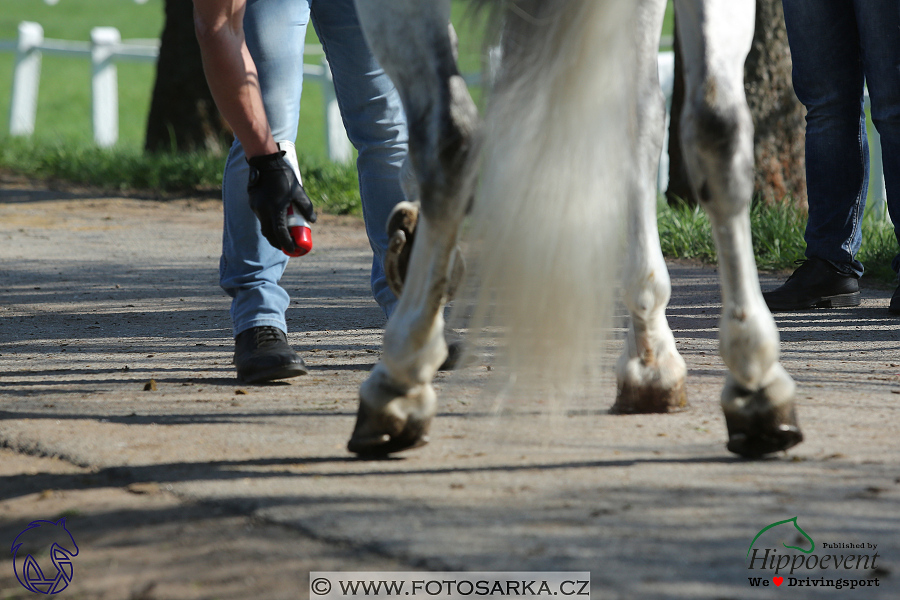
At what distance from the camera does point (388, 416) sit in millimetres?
2180

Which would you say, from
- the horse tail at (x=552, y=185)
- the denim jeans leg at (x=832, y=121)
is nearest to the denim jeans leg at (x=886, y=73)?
the denim jeans leg at (x=832, y=121)

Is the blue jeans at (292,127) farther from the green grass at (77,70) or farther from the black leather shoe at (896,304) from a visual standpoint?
the green grass at (77,70)

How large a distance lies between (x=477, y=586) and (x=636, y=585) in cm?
25

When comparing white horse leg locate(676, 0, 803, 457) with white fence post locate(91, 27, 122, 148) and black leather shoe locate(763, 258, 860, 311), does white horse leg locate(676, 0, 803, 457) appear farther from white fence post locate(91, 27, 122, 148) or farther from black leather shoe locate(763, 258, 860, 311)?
white fence post locate(91, 27, 122, 148)

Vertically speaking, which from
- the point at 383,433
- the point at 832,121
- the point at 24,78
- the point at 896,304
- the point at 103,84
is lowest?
the point at 383,433

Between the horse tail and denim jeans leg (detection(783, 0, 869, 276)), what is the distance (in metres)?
2.37

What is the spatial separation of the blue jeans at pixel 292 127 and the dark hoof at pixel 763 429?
1500 mm

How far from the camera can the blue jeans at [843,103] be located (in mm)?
4102

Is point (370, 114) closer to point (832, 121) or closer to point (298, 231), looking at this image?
point (298, 231)

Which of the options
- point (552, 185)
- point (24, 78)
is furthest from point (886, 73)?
point (24, 78)

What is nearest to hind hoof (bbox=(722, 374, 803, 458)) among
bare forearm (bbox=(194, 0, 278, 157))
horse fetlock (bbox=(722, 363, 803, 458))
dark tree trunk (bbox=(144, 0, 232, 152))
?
horse fetlock (bbox=(722, 363, 803, 458))

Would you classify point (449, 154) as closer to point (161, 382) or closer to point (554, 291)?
point (554, 291)

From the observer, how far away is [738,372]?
217cm

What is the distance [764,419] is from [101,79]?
11301mm
